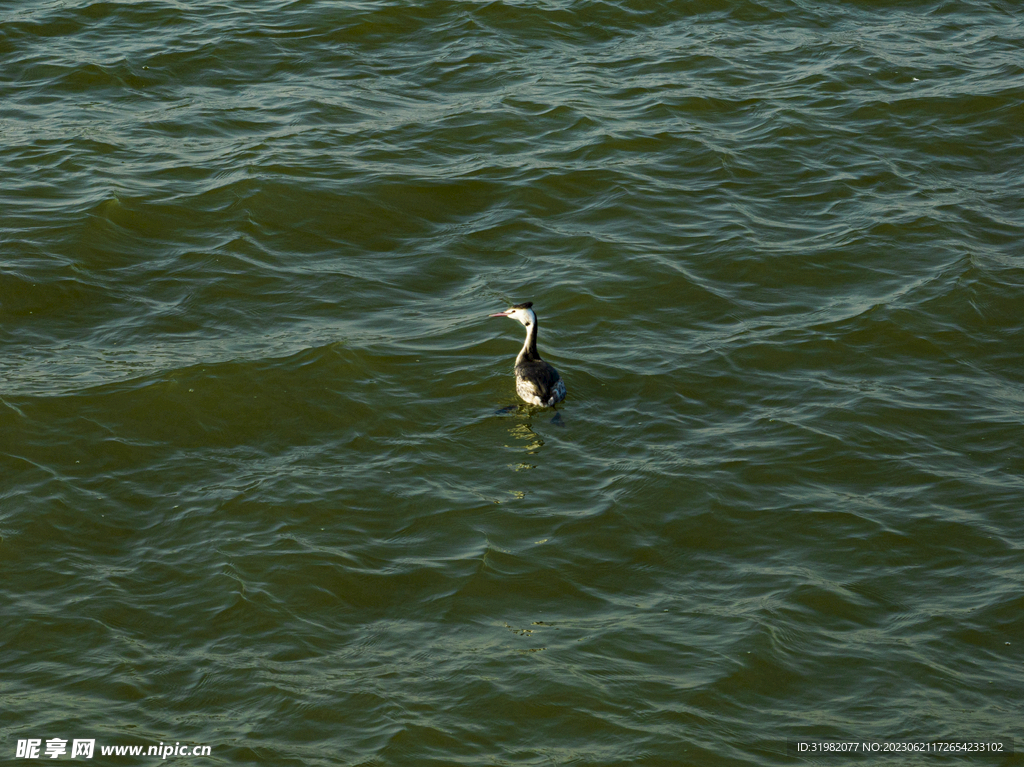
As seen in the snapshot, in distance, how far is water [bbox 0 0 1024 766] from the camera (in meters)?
8.73

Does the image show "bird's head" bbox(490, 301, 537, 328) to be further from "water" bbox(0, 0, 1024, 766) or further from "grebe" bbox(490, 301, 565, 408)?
"water" bbox(0, 0, 1024, 766)

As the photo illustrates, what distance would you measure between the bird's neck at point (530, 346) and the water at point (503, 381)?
403 millimetres

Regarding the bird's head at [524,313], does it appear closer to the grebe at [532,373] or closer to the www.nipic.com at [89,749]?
the grebe at [532,373]

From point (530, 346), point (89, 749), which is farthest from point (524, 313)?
point (89, 749)

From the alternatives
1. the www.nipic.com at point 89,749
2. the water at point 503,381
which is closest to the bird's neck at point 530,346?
the water at point 503,381

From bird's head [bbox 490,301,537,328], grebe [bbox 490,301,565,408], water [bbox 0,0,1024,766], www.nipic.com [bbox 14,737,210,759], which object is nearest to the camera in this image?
www.nipic.com [bbox 14,737,210,759]

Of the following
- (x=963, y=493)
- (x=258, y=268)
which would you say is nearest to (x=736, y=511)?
(x=963, y=493)

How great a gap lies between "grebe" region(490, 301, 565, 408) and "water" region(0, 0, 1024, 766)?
0.71 feet

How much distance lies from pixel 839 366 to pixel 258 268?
6.88 meters

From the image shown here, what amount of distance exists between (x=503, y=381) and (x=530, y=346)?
19.0 inches

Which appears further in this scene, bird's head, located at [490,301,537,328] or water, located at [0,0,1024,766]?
bird's head, located at [490,301,537,328]

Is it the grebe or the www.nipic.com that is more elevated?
the grebe

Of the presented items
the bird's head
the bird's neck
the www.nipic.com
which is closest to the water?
the www.nipic.com

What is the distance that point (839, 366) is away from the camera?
1297 centimetres
